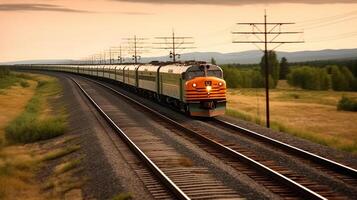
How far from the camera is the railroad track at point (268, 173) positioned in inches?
507

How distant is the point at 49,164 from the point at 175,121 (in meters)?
9.45

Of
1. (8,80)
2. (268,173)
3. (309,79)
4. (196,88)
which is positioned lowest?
(309,79)

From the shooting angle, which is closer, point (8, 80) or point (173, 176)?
point (173, 176)

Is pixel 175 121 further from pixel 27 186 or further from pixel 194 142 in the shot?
pixel 27 186

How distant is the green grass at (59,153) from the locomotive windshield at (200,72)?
359 inches

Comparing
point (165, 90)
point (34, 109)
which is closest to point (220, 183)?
point (165, 90)

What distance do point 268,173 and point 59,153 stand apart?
33.9 ft

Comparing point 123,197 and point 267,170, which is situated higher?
point 267,170

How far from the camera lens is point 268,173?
14961 mm

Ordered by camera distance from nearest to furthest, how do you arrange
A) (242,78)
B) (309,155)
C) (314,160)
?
(314,160)
(309,155)
(242,78)

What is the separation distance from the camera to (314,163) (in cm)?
1662

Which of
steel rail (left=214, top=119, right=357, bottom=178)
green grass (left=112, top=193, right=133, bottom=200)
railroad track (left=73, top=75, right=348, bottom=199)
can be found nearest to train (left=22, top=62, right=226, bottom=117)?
steel rail (left=214, top=119, right=357, bottom=178)

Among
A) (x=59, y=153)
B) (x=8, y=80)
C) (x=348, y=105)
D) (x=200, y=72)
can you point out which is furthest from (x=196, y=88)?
(x=8, y=80)

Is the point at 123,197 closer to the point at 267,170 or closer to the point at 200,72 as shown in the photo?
the point at 267,170
